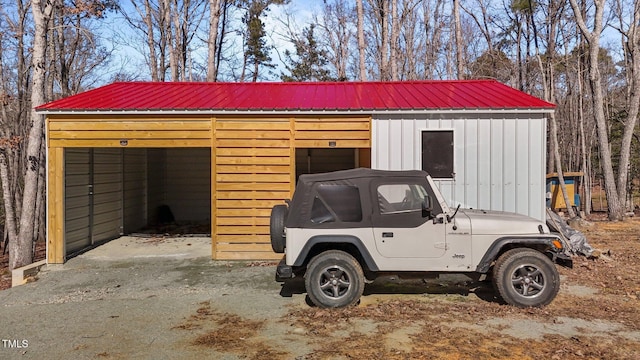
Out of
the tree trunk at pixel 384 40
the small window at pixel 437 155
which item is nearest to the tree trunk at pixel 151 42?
the tree trunk at pixel 384 40

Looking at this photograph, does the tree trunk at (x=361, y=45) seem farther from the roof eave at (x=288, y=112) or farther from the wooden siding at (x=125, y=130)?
the wooden siding at (x=125, y=130)

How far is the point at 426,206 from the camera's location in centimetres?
510

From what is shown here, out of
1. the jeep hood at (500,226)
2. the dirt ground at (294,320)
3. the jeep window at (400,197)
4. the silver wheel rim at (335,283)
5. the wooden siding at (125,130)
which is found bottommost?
the dirt ground at (294,320)

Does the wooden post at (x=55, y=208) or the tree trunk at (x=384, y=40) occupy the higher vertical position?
the tree trunk at (x=384, y=40)

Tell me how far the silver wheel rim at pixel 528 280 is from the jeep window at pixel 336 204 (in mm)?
2147

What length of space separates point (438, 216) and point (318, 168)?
27.6 ft

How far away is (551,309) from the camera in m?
5.36

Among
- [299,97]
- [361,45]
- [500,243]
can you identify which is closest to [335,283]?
[500,243]

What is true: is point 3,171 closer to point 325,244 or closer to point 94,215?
point 94,215

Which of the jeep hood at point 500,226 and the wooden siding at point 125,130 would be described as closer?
the jeep hood at point 500,226

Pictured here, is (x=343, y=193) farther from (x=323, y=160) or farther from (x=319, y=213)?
(x=323, y=160)

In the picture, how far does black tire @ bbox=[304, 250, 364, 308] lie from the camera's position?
532 cm

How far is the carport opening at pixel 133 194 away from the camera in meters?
9.19

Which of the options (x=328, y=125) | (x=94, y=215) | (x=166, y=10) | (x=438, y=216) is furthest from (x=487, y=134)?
(x=166, y=10)
